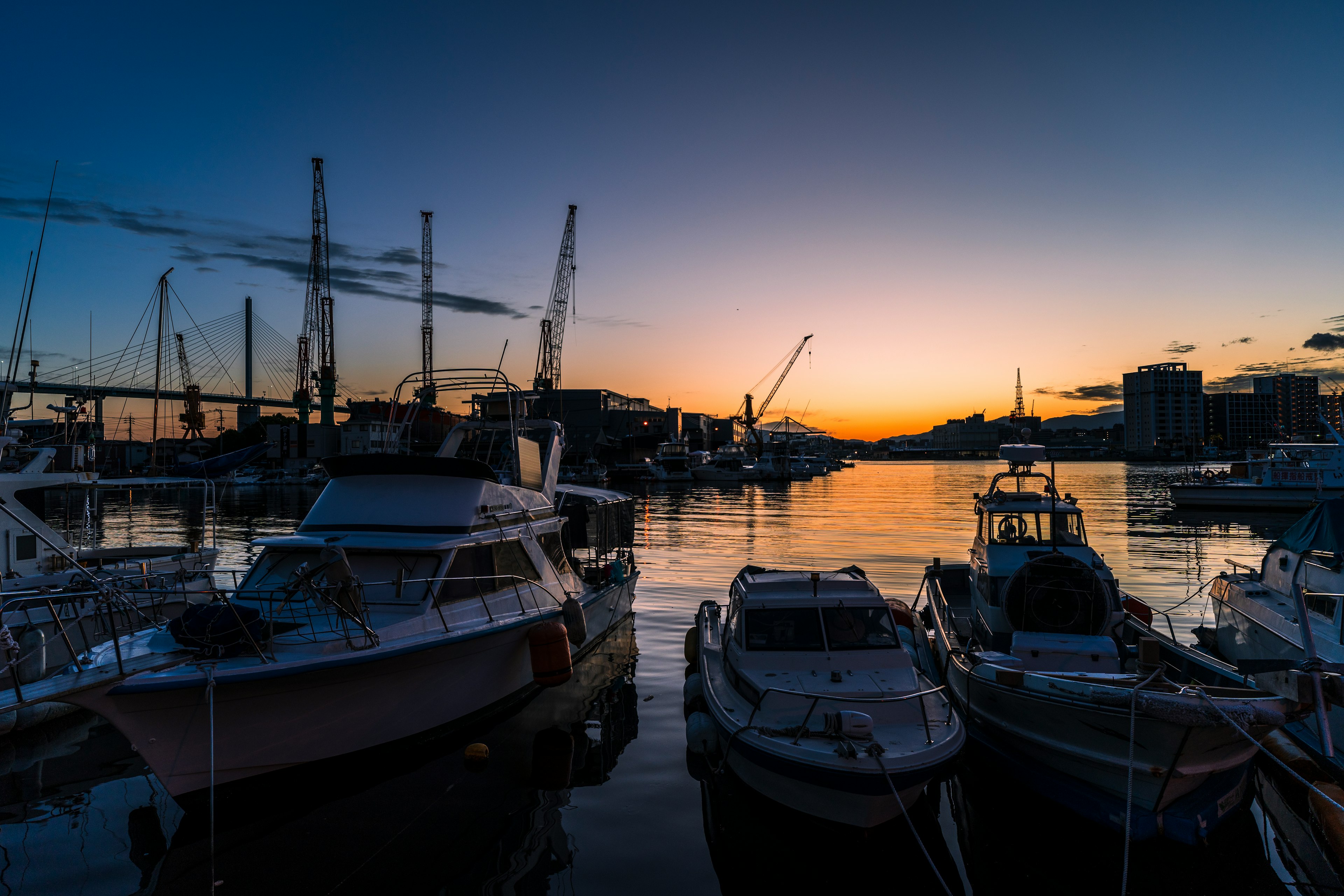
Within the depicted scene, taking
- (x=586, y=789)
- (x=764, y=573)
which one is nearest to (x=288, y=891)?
(x=586, y=789)

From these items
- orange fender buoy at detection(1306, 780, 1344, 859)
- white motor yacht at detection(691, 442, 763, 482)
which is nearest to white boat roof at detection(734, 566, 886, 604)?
orange fender buoy at detection(1306, 780, 1344, 859)

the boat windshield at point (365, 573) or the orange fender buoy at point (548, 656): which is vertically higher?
the boat windshield at point (365, 573)

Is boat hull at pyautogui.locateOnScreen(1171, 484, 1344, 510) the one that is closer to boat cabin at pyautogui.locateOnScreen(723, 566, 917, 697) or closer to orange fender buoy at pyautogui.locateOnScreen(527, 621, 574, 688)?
boat cabin at pyautogui.locateOnScreen(723, 566, 917, 697)

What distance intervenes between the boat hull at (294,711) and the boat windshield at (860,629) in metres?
5.00

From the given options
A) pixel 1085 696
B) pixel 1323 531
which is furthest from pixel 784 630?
pixel 1323 531

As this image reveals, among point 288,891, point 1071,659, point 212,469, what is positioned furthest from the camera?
point 212,469

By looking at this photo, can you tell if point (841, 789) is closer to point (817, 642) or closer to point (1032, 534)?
point (817, 642)

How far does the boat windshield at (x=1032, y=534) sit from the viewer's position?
41.0 ft

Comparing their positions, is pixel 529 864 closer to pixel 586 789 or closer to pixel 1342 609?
pixel 586 789

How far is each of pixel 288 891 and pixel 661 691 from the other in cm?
771

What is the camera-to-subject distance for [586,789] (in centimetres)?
957

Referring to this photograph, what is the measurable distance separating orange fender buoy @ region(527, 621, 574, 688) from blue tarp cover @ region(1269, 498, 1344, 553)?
494 inches

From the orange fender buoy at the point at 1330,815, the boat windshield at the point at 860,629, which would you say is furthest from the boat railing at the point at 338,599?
the orange fender buoy at the point at 1330,815

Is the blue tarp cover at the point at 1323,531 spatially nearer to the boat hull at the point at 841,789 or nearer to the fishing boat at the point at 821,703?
the fishing boat at the point at 821,703
